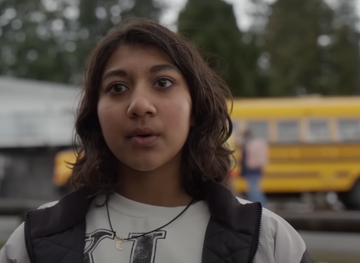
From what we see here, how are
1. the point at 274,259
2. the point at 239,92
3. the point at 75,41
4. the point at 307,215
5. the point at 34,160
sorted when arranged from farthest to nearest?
the point at 75,41 → the point at 239,92 → the point at 34,160 → the point at 307,215 → the point at 274,259

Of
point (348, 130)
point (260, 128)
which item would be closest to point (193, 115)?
point (260, 128)

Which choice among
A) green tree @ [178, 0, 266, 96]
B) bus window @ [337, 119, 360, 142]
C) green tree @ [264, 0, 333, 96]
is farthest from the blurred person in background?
green tree @ [264, 0, 333, 96]

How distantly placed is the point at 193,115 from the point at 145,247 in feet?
1.44

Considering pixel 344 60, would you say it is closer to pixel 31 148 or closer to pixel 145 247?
pixel 31 148

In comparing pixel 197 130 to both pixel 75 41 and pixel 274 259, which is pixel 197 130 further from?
pixel 75 41

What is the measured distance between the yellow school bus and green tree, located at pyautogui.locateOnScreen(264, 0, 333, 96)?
74.2ft

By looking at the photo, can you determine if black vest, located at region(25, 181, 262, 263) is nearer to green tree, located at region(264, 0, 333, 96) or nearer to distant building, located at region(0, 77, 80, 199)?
distant building, located at region(0, 77, 80, 199)

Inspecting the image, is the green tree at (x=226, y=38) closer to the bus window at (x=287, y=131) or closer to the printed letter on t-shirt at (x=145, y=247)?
the bus window at (x=287, y=131)

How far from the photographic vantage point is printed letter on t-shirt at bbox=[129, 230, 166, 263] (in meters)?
1.70

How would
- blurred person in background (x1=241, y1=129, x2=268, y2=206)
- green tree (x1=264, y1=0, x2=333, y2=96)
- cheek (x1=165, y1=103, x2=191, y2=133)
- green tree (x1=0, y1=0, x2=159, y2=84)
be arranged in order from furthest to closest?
green tree (x1=0, y1=0, x2=159, y2=84), green tree (x1=264, y1=0, x2=333, y2=96), blurred person in background (x1=241, y1=129, x2=268, y2=206), cheek (x1=165, y1=103, x2=191, y2=133)

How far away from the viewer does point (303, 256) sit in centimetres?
168

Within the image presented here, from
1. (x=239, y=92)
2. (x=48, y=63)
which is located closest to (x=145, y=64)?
(x=239, y=92)

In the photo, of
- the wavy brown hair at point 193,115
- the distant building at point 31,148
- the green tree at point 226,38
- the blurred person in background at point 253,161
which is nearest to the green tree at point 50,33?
the green tree at point 226,38

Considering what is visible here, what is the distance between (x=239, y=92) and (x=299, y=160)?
55.8ft
